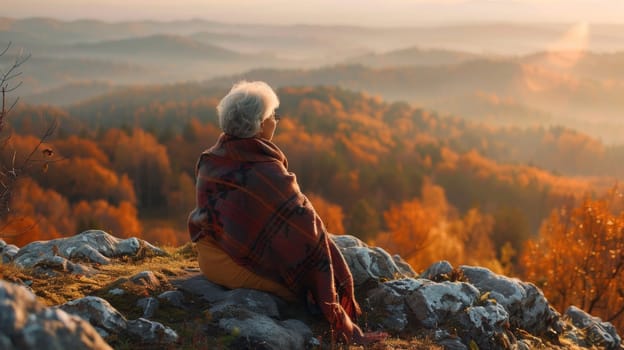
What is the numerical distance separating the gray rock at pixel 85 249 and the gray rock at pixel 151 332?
3.06 meters

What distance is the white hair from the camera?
6.50m

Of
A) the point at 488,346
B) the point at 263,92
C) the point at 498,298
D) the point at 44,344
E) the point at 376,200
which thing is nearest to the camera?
the point at 44,344

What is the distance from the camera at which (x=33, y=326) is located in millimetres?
3057

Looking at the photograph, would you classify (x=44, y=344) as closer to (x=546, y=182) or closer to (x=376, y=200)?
(x=376, y=200)

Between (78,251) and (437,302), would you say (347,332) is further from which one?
(78,251)

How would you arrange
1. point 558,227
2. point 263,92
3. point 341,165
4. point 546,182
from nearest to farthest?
point 263,92
point 558,227
point 341,165
point 546,182

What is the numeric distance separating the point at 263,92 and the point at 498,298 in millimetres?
5262

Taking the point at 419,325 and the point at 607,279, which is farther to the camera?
the point at 607,279

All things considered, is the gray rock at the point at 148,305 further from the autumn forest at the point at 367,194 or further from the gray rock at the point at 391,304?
the autumn forest at the point at 367,194

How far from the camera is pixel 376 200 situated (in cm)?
9075

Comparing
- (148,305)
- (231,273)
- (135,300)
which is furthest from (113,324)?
(231,273)

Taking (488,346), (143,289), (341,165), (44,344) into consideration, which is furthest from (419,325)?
(341,165)

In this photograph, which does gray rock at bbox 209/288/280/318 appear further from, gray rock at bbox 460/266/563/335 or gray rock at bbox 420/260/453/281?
gray rock at bbox 460/266/563/335

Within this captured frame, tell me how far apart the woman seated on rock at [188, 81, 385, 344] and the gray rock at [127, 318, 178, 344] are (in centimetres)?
134
